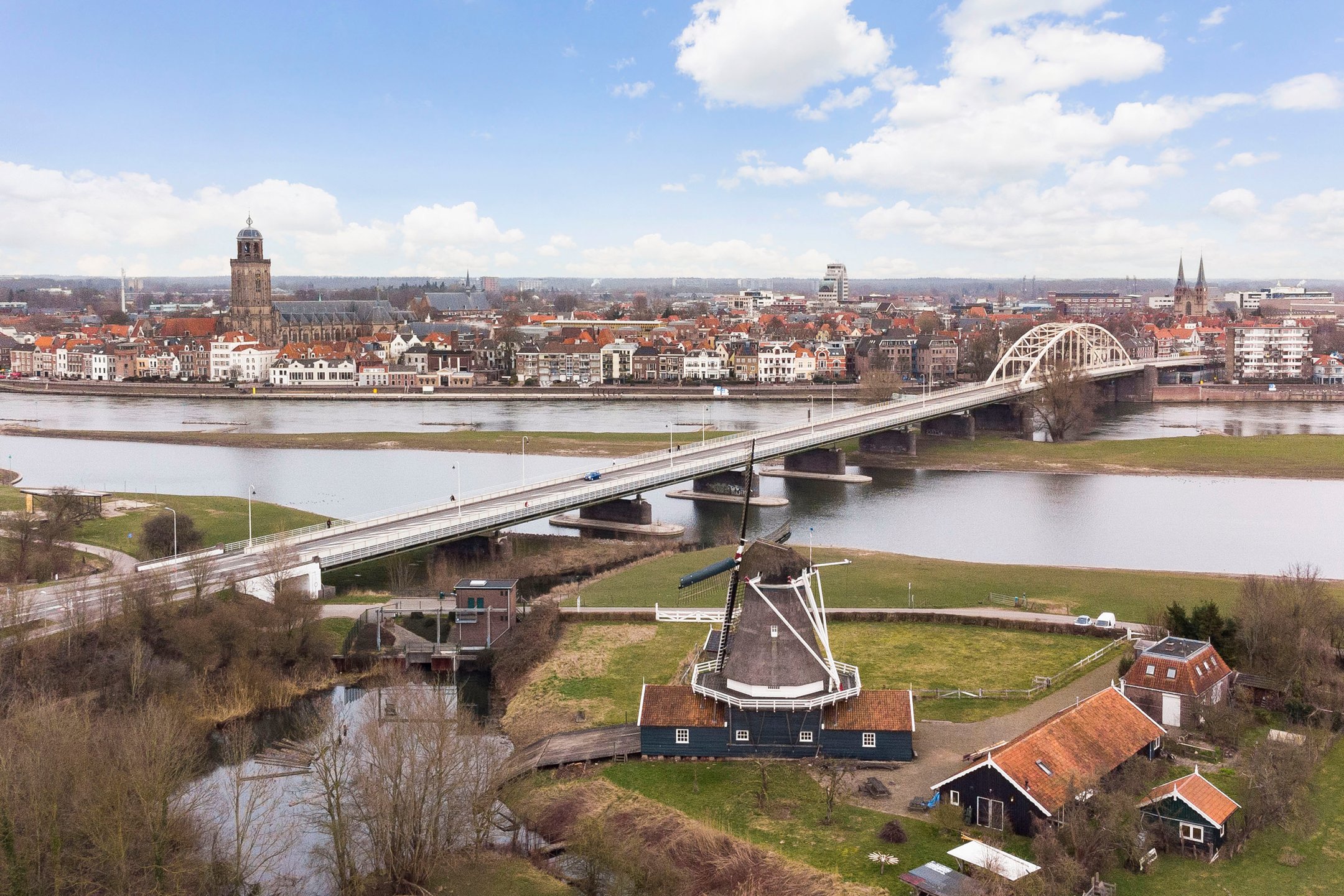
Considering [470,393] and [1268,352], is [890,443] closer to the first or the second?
[470,393]

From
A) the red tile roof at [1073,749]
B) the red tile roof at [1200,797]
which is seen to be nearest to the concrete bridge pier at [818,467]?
the red tile roof at [1073,749]

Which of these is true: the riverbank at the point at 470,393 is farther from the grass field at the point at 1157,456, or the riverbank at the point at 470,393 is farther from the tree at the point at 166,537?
the tree at the point at 166,537

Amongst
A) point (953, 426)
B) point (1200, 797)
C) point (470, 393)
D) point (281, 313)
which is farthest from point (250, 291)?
point (1200, 797)

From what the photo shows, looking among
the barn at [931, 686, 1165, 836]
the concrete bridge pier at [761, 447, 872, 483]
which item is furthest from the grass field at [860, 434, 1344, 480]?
the barn at [931, 686, 1165, 836]

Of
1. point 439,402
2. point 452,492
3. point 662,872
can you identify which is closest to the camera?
point 662,872

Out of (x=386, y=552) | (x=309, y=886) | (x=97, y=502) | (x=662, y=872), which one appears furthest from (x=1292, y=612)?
(x=97, y=502)

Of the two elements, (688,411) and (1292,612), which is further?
(688,411)

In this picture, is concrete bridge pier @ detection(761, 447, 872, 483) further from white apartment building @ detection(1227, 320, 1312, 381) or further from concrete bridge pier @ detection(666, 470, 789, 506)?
white apartment building @ detection(1227, 320, 1312, 381)

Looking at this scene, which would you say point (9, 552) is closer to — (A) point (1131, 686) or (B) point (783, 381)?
(A) point (1131, 686)
